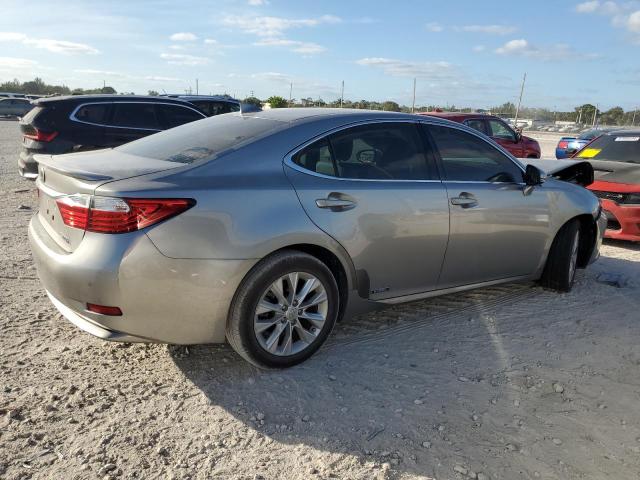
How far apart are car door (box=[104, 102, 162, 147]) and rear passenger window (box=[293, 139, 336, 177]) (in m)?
5.97

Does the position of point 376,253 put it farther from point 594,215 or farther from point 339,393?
point 594,215

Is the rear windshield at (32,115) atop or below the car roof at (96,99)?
below

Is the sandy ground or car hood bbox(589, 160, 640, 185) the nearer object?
the sandy ground

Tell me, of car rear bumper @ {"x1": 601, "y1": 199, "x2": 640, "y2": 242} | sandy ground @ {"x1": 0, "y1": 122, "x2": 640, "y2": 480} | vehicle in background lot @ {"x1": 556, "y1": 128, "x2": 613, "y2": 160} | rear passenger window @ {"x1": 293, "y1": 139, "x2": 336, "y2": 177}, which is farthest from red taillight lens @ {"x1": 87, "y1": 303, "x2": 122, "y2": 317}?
vehicle in background lot @ {"x1": 556, "y1": 128, "x2": 613, "y2": 160}

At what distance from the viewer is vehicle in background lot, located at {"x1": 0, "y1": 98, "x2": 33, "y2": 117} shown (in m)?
35.4

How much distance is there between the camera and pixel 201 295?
2922 millimetres

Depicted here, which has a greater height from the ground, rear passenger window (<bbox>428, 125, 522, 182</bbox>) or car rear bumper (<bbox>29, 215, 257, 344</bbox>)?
rear passenger window (<bbox>428, 125, 522, 182</bbox>)

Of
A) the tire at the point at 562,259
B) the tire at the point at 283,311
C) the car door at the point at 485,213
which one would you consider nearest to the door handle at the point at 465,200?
the car door at the point at 485,213

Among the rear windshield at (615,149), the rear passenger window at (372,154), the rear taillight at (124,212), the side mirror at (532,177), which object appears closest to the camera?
the rear taillight at (124,212)

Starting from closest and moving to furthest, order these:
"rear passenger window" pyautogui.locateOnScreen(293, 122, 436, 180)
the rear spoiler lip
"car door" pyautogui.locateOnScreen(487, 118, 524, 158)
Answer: the rear spoiler lip
"rear passenger window" pyautogui.locateOnScreen(293, 122, 436, 180)
"car door" pyautogui.locateOnScreen(487, 118, 524, 158)

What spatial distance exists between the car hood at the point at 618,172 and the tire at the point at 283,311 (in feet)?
17.6

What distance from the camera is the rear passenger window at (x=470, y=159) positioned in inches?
161

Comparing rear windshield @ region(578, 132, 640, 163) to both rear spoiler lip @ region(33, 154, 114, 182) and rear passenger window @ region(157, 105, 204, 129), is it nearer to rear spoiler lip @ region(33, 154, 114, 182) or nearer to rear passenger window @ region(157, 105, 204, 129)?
rear passenger window @ region(157, 105, 204, 129)

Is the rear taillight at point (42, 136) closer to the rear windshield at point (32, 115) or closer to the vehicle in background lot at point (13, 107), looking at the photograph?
the rear windshield at point (32, 115)
